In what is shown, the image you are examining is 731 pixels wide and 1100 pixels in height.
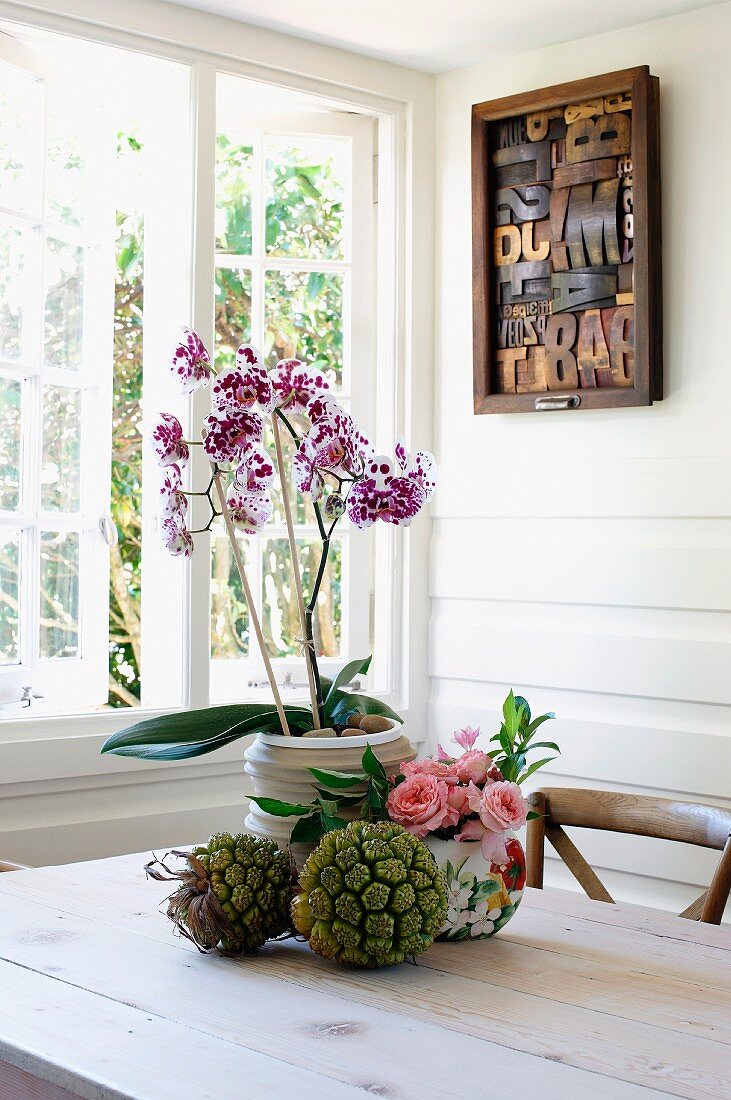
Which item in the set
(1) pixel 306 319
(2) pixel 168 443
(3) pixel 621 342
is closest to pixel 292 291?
(1) pixel 306 319

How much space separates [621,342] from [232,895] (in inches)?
70.2

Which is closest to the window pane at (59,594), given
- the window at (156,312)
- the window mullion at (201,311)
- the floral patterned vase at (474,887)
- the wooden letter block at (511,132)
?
the window at (156,312)

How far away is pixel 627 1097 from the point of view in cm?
98

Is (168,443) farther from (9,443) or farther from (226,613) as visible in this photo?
(226,613)

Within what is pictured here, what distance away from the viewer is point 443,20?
2758 mm

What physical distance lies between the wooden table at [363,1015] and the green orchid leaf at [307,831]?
12cm

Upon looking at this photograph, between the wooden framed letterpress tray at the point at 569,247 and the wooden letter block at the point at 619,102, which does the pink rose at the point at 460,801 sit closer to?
the wooden framed letterpress tray at the point at 569,247

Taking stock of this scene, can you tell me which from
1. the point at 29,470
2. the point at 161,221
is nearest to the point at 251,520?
the point at 29,470

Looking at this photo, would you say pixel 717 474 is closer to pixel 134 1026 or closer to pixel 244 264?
pixel 244 264

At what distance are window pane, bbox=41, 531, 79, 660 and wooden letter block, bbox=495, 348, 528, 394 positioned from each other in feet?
3.48

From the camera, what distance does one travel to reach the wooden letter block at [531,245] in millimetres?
2855

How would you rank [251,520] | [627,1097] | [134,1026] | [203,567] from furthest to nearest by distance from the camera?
[203,567] → [251,520] → [134,1026] → [627,1097]

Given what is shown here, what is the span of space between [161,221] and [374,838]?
2.01 m

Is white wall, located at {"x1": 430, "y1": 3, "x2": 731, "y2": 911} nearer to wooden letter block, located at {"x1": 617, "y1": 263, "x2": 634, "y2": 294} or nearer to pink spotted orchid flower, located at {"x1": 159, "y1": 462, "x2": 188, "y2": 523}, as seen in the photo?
wooden letter block, located at {"x1": 617, "y1": 263, "x2": 634, "y2": 294}
